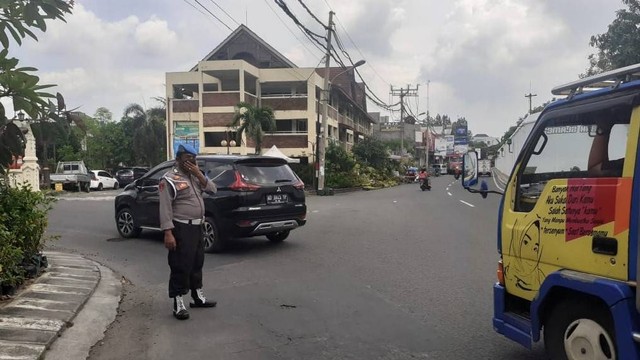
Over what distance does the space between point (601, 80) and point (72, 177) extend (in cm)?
3566

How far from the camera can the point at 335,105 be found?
4897 centimetres

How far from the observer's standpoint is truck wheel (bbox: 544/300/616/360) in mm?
3184

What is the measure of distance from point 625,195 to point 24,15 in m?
4.01

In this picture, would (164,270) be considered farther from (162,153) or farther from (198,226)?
(162,153)

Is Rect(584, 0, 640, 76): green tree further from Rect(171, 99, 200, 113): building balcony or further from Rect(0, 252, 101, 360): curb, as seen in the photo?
Rect(171, 99, 200, 113): building balcony

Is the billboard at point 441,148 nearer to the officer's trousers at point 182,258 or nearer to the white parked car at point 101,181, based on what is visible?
the white parked car at point 101,181

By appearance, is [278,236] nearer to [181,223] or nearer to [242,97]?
[181,223]

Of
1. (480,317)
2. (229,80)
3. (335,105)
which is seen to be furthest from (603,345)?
(335,105)

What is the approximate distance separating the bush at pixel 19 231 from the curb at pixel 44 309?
235 millimetres

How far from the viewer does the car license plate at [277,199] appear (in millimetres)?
9656

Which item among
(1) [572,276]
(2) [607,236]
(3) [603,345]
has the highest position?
(2) [607,236]

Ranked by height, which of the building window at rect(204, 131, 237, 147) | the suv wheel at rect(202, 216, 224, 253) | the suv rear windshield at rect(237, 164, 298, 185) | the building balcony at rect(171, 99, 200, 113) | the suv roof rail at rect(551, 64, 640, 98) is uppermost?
the building balcony at rect(171, 99, 200, 113)

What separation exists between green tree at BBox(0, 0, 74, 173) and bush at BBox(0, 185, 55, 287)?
167cm

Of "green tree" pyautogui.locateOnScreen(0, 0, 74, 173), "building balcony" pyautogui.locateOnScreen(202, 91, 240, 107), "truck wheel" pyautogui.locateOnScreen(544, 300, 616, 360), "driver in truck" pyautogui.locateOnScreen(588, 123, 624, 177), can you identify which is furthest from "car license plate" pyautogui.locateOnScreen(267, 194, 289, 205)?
"building balcony" pyautogui.locateOnScreen(202, 91, 240, 107)
